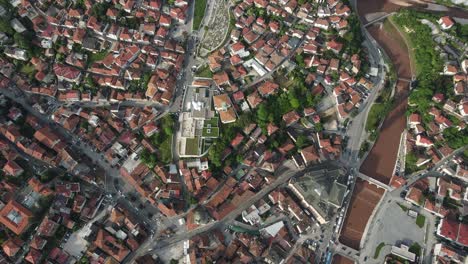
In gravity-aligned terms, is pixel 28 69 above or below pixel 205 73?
below

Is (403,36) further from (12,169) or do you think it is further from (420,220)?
(12,169)

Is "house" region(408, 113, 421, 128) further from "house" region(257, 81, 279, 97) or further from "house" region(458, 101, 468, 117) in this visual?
"house" region(257, 81, 279, 97)

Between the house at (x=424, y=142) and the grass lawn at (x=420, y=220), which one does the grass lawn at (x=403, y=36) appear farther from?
the grass lawn at (x=420, y=220)

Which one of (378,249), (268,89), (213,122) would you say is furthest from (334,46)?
(378,249)

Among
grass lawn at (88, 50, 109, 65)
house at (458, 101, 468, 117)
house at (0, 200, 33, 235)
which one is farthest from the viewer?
grass lawn at (88, 50, 109, 65)

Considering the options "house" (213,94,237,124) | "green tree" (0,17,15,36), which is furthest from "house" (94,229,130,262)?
"green tree" (0,17,15,36)

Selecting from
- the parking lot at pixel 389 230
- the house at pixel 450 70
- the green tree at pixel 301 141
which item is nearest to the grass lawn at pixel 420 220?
the parking lot at pixel 389 230

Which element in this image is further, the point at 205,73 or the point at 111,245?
the point at 205,73

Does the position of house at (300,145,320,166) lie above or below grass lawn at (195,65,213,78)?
below
